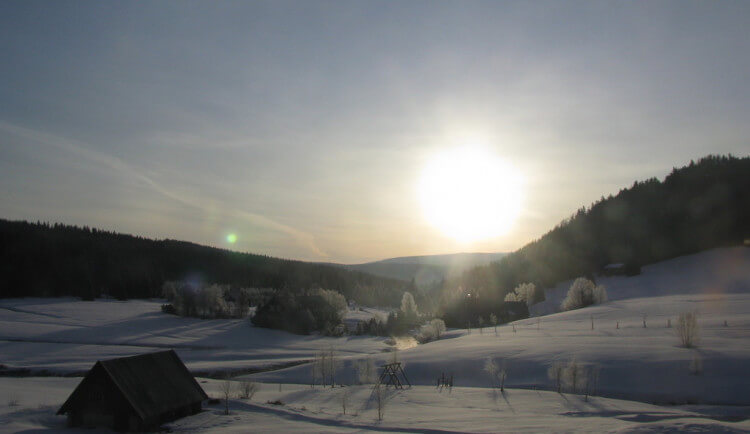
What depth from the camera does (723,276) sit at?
84.0 meters

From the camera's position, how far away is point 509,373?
38.7m

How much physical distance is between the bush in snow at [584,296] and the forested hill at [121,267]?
60261 mm

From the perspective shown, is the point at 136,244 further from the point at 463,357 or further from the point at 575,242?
the point at 463,357

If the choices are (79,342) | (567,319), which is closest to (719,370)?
(567,319)

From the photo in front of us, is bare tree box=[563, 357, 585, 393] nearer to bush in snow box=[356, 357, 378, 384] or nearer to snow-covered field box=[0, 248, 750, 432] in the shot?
snow-covered field box=[0, 248, 750, 432]

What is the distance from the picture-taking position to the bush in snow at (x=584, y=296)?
8000 cm

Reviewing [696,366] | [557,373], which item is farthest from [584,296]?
[557,373]

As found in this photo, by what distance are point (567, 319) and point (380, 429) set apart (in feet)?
144

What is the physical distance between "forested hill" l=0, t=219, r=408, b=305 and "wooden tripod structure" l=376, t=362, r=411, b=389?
76815 mm

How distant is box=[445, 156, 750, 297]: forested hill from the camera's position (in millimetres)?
101625

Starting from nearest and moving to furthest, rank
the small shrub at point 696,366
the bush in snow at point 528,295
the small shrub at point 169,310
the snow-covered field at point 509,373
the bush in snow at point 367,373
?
the snow-covered field at point 509,373, the small shrub at point 696,366, the bush in snow at point 367,373, the small shrub at point 169,310, the bush in snow at point 528,295

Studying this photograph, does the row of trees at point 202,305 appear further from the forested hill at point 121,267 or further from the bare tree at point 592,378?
the bare tree at point 592,378

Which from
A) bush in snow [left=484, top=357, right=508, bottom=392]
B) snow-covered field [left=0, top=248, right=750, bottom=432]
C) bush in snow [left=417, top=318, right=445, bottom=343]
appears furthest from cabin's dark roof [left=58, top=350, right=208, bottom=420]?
bush in snow [left=417, top=318, right=445, bottom=343]

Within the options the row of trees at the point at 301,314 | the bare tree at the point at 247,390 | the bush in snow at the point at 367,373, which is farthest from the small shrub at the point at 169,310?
the bare tree at the point at 247,390
